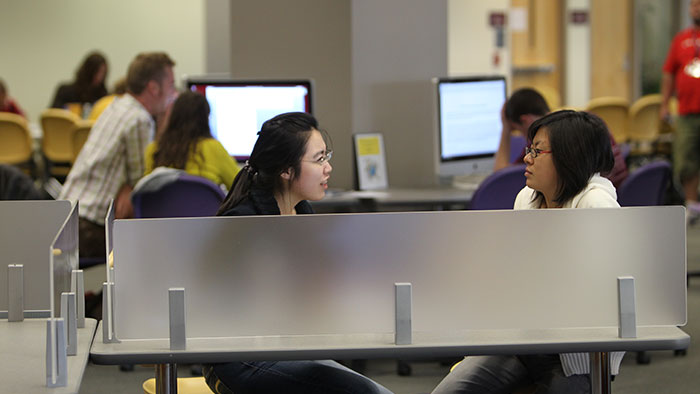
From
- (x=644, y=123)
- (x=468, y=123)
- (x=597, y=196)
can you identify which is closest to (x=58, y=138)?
(x=468, y=123)

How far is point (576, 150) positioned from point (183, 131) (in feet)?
6.26

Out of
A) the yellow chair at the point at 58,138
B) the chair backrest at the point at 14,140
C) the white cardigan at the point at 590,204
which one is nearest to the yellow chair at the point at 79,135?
the yellow chair at the point at 58,138

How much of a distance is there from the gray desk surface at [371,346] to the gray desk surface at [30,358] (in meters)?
0.05

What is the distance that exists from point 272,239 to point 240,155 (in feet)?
9.46

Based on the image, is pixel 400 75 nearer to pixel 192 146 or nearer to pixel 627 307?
pixel 192 146

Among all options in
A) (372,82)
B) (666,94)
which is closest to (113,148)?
(372,82)

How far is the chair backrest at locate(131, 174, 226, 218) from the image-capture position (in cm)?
360

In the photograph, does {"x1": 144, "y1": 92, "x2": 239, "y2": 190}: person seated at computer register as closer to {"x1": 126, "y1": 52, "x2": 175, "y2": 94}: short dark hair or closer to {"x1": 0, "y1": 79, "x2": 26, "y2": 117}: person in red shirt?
{"x1": 126, "y1": 52, "x2": 175, "y2": 94}: short dark hair

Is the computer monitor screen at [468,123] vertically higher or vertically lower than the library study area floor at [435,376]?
higher

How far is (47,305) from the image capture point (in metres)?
2.33

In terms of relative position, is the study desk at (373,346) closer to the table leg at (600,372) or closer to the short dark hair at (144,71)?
the table leg at (600,372)

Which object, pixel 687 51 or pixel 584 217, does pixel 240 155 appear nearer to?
pixel 584 217

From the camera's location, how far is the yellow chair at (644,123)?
8.32 meters

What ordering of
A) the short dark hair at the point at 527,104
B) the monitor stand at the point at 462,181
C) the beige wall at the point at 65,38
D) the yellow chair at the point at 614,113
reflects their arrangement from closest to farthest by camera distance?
the short dark hair at the point at 527,104 → the monitor stand at the point at 462,181 → the yellow chair at the point at 614,113 → the beige wall at the point at 65,38
